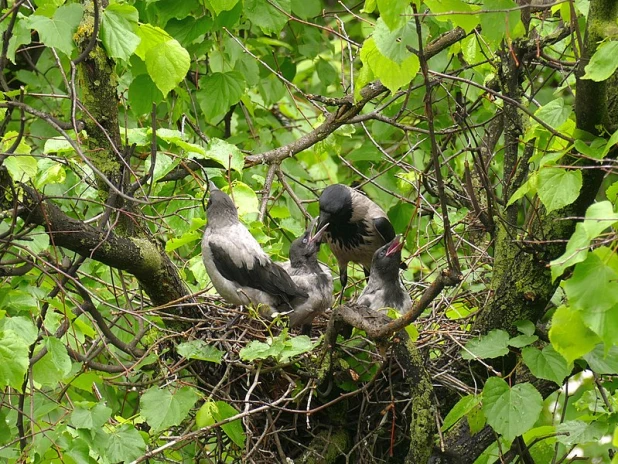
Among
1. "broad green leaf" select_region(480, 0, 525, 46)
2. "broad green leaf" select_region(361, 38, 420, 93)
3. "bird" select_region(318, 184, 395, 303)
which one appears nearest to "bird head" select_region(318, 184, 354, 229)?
"bird" select_region(318, 184, 395, 303)

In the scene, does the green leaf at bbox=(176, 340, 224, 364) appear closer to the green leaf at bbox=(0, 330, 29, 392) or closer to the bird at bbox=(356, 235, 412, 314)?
the green leaf at bbox=(0, 330, 29, 392)

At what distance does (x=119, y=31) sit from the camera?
4.30m

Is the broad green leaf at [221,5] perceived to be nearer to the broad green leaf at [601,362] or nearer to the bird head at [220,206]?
the bird head at [220,206]

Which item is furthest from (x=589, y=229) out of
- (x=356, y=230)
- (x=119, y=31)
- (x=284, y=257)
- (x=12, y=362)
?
(x=356, y=230)

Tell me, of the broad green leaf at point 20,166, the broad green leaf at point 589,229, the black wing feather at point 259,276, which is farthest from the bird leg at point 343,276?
the broad green leaf at point 589,229

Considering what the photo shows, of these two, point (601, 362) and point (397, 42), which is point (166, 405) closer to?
point (601, 362)

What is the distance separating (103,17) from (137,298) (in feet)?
6.94

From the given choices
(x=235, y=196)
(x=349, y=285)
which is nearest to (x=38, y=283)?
(x=235, y=196)

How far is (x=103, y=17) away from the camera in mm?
4340

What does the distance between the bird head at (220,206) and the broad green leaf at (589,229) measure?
3.28m

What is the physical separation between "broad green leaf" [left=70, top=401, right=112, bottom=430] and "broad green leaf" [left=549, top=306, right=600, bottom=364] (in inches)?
85.4

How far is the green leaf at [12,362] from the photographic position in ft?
12.4

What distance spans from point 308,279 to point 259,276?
0.37m

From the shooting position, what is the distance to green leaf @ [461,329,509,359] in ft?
14.2
